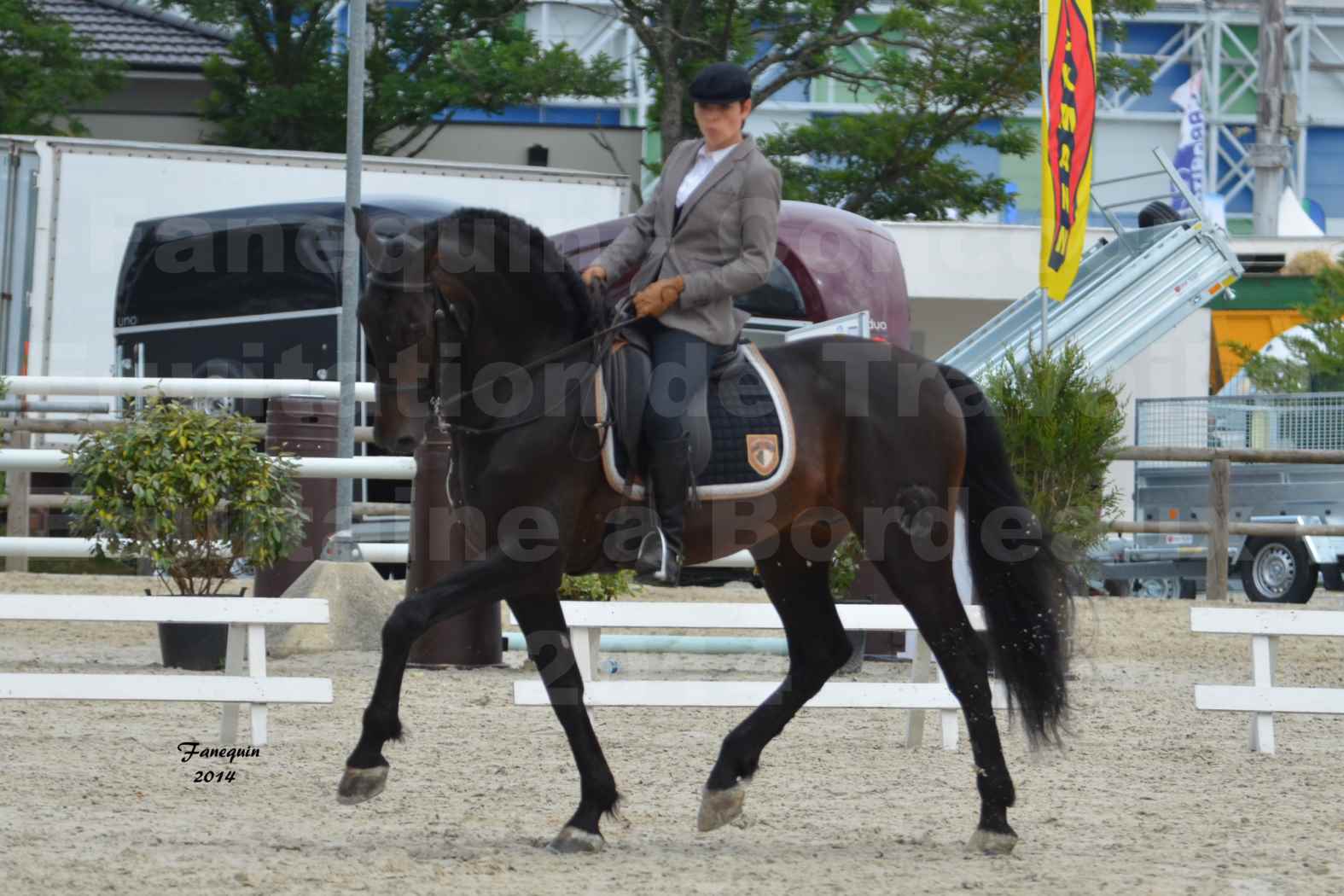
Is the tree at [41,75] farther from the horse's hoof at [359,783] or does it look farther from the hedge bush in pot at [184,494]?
the horse's hoof at [359,783]

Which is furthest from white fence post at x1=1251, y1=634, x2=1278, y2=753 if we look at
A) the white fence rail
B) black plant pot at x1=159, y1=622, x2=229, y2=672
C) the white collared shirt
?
the white fence rail

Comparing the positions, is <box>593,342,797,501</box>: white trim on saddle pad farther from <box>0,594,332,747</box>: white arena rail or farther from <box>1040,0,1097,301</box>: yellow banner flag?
<box>1040,0,1097,301</box>: yellow banner flag

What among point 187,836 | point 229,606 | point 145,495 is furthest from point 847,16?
point 187,836

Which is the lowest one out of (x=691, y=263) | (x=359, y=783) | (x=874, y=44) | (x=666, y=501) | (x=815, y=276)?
(x=359, y=783)

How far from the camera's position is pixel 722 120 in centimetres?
575

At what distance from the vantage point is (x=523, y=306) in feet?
17.8

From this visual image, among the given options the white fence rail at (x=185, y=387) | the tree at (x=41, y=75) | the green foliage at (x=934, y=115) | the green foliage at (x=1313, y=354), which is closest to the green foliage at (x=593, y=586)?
the white fence rail at (x=185, y=387)

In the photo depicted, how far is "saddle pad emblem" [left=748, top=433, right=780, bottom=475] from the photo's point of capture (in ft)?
18.4

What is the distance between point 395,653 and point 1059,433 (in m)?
6.19

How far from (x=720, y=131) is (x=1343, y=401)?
12186mm

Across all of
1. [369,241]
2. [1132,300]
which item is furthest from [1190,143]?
[369,241]

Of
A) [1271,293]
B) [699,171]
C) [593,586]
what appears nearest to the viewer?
[699,171]

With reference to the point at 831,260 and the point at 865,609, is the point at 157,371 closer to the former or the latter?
the point at 831,260

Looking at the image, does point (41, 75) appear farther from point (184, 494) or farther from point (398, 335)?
point (398, 335)
